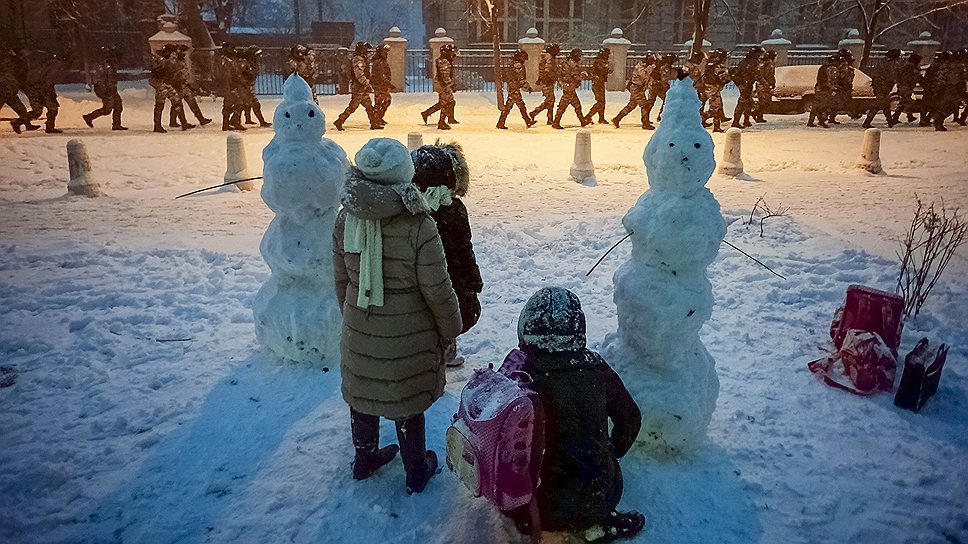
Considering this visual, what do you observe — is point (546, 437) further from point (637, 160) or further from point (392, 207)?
point (637, 160)

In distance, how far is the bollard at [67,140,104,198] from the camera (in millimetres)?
9547

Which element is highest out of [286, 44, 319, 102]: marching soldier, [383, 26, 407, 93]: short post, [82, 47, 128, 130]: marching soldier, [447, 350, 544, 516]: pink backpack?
[383, 26, 407, 93]: short post

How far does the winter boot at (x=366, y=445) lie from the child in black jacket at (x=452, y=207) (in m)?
0.54

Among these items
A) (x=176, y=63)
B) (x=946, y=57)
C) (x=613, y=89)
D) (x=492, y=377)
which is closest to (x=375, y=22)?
(x=613, y=89)

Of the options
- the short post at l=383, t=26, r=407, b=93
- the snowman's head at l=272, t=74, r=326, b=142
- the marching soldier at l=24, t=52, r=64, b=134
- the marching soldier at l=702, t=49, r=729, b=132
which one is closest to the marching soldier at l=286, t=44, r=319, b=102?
the marching soldier at l=24, t=52, r=64, b=134

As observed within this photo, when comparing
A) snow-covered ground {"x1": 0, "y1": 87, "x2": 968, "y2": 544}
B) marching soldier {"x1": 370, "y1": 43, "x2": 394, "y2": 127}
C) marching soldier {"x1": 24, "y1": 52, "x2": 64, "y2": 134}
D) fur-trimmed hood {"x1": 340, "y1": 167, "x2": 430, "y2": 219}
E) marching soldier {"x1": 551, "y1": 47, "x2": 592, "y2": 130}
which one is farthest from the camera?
marching soldier {"x1": 551, "y1": 47, "x2": 592, "y2": 130}

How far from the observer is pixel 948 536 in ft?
10.6

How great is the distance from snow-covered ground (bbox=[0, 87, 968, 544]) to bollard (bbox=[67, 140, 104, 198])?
264 mm

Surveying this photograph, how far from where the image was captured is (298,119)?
171 inches

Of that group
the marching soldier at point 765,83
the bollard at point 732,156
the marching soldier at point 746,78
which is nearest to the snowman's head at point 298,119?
the bollard at point 732,156

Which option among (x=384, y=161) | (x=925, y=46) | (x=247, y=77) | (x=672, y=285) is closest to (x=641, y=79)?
(x=247, y=77)

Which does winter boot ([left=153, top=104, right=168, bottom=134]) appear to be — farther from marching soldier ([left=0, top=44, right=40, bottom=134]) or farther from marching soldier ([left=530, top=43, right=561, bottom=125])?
marching soldier ([left=530, top=43, right=561, bottom=125])

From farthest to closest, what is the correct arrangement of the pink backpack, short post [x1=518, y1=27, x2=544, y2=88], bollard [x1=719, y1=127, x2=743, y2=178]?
short post [x1=518, y1=27, x2=544, y2=88] < bollard [x1=719, y1=127, x2=743, y2=178] < the pink backpack

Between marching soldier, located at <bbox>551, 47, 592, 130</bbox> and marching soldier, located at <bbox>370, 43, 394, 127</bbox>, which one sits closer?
marching soldier, located at <bbox>370, 43, 394, 127</bbox>
